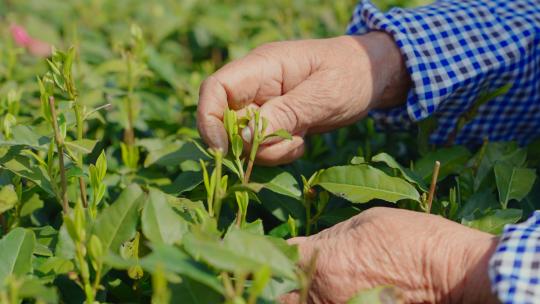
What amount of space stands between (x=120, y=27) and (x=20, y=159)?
1.36m

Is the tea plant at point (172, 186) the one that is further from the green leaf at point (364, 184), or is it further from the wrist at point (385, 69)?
the wrist at point (385, 69)

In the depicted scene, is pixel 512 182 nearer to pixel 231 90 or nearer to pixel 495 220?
pixel 495 220

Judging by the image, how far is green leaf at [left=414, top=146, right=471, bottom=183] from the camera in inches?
64.9

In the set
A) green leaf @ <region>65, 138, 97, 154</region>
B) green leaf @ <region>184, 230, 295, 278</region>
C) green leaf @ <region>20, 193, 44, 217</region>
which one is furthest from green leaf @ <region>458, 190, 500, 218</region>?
green leaf @ <region>20, 193, 44, 217</region>

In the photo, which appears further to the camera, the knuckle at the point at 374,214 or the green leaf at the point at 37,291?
the knuckle at the point at 374,214

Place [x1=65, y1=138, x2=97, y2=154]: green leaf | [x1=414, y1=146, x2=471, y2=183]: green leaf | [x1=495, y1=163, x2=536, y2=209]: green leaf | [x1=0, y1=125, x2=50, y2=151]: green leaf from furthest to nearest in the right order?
[x1=414, y1=146, x2=471, y2=183]: green leaf → [x1=495, y1=163, x2=536, y2=209]: green leaf → [x1=0, y1=125, x2=50, y2=151]: green leaf → [x1=65, y1=138, x2=97, y2=154]: green leaf

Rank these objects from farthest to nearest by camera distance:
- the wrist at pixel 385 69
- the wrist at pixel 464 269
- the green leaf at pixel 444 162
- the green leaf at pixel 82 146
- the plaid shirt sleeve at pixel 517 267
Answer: the wrist at pixel 385 69 → the green leaf at pixel 444 162 → the green leaf at pixel 82 146 → the wrist at pixel 464 269 → the plaid shirt sleeve at pixel 517 267

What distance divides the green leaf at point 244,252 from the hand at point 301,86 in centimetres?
47

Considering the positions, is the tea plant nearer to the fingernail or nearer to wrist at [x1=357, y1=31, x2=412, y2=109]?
the fingernail

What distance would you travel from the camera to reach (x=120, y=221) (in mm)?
1221

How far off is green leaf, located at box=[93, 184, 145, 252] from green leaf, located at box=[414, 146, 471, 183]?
68cm

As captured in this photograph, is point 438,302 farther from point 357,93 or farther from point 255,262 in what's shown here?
point 357,93

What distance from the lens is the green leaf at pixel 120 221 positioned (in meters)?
1.22

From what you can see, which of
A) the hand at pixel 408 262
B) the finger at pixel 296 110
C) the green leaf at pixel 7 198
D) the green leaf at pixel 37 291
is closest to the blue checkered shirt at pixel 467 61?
the finger at pixel 296 110
